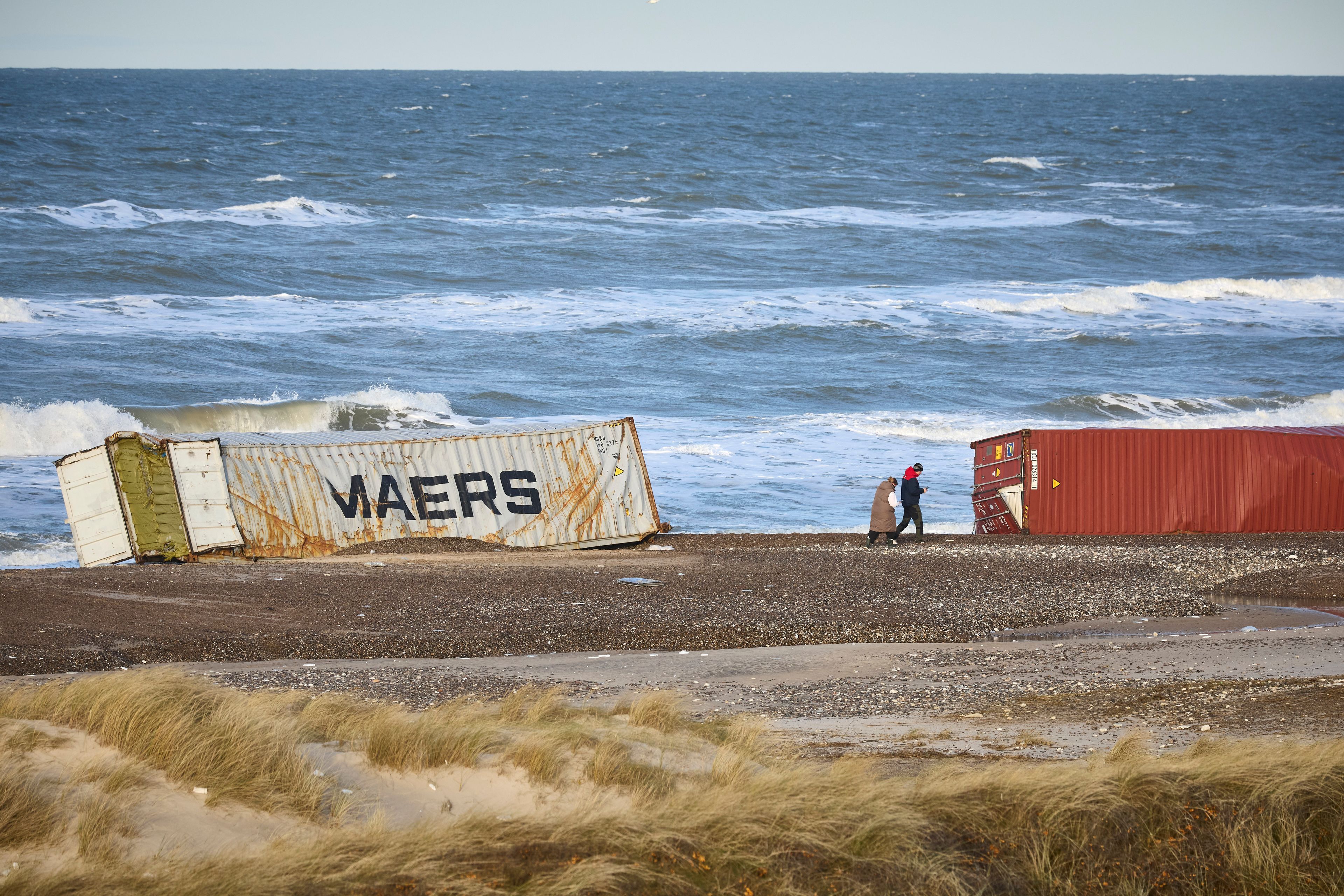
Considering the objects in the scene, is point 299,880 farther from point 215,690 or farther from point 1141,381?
point 1141,381

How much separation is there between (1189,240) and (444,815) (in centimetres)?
6878

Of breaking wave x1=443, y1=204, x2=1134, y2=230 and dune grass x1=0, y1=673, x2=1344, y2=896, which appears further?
breaking wave x1=443, y1=204, x2=1134, y2=230

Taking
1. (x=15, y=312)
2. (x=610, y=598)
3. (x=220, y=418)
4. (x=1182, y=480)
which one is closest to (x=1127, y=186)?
(x=1182, y=480)

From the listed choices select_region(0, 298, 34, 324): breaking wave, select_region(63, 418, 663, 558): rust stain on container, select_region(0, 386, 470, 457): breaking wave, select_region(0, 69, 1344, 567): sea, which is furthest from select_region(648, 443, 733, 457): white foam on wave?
select_region(0, 298, 34, 324): breaking wave

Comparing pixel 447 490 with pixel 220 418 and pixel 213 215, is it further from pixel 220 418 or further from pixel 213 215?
pixel 213 215

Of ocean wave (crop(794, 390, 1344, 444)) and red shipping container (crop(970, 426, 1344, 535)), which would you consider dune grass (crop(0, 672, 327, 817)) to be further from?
ocean wave (crop(794, 390, 1344, 444))

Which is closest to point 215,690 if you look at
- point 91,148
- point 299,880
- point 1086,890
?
point 299,880

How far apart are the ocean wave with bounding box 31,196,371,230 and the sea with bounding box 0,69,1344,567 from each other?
25cm

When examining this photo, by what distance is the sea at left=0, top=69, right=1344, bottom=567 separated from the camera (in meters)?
32.7

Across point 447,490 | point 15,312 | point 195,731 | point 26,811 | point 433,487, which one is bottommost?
point 447,490

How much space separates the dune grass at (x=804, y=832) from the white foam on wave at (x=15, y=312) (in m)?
36.8

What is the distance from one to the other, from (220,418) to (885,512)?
68.4 ft

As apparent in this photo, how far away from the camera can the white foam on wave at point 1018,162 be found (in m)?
93.6

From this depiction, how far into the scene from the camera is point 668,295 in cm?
5166
